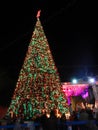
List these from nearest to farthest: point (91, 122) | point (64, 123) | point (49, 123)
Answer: point (49, 123), point (91, 122), point (64, 123)

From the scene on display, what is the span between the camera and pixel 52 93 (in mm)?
20594

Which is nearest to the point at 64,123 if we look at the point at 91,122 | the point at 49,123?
the point at 91,122

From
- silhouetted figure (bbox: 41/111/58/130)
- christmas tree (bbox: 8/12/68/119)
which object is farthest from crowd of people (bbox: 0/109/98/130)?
christmas tree (bbox: 8/12/68/119)

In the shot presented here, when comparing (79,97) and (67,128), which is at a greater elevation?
(79,97)

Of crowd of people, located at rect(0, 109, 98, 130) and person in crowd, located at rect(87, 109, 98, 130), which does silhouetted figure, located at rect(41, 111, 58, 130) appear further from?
person in crowd, located at rect(87, 109, 98, 130)

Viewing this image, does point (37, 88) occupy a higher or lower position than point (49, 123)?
higher

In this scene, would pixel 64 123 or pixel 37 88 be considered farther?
pixel 37 88

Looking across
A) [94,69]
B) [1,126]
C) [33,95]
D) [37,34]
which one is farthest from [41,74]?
[94,69]

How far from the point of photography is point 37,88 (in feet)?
67.1

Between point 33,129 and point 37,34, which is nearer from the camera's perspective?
point 33,129

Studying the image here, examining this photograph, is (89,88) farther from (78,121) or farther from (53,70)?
(78,121)

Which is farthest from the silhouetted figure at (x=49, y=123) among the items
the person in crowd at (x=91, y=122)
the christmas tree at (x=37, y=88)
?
the christmas tree at (x=37, y=88)

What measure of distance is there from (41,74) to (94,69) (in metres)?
18.1

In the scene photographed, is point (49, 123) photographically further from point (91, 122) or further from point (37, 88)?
point (37, 88)
